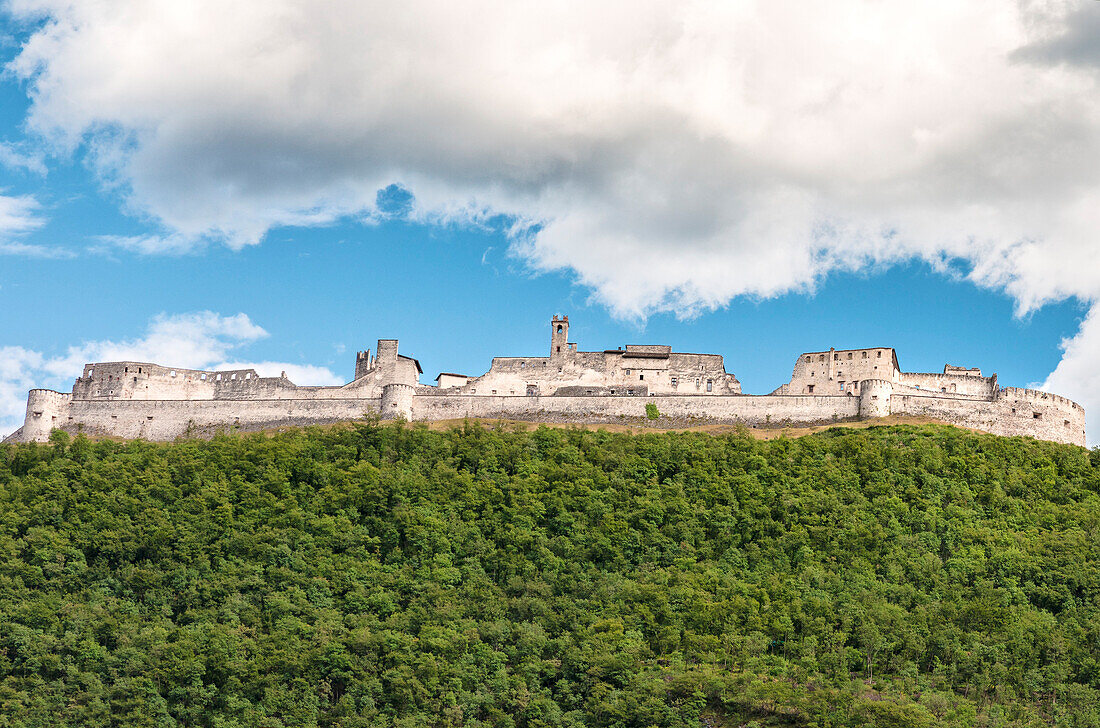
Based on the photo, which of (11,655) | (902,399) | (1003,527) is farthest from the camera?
(902,399)

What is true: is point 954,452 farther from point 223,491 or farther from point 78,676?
point 78,676

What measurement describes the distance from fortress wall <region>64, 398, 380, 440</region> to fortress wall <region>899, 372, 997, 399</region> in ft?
94.9

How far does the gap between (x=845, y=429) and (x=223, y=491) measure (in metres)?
30.5

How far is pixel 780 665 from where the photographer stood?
55.0 m

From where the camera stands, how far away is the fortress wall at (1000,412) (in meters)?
74.6

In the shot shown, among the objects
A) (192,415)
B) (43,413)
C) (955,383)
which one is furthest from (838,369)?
(43,413)

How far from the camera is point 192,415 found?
77875mm

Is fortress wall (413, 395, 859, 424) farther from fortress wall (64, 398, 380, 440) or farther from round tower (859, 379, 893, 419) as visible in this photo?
fortress wall (64, 398, 380, 440)

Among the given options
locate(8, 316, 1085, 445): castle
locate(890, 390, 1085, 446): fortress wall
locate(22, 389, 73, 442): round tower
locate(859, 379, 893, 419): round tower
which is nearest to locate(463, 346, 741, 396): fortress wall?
locate(8, 316, 1085, 445): castle

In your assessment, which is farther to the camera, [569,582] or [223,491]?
[223,491]

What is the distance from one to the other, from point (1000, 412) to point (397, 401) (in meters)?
31.4

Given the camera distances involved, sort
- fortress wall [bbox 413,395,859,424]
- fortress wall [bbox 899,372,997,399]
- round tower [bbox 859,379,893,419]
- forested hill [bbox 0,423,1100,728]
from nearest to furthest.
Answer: forested hill [bbox 0,423,1100,728], round tower [bbox 859,379,893,419], fortress wall [bbox 413,395,859,424], fortress wall [bbox 899,372,997,399]

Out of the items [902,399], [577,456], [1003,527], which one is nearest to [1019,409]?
[902,399]

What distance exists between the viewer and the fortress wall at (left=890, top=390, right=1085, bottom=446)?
74625 millimetres
